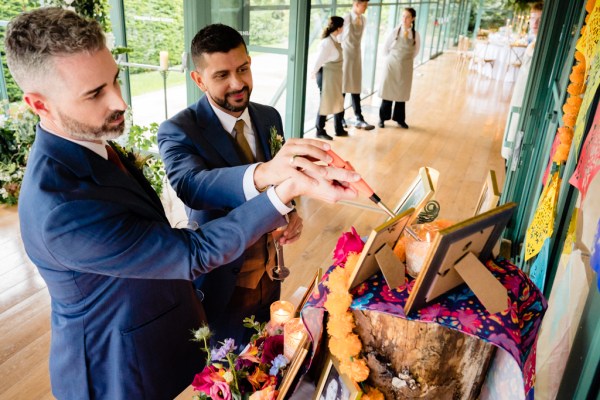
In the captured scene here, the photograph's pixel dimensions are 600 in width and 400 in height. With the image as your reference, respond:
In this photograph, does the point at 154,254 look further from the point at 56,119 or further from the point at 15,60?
the point at 15,60

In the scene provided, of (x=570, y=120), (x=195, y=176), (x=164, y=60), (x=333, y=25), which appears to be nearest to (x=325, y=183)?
(x=195, y=176)

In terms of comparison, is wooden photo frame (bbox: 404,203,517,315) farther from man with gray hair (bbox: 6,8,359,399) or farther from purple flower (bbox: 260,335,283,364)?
purple flower (bbox: 260,335,283,364)

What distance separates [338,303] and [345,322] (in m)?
0.04

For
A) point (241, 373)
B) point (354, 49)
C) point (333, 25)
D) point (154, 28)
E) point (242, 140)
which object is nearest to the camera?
point (241, 373)

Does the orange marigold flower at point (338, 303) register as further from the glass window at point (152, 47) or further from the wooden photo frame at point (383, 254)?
the glass window at point (152, 47)

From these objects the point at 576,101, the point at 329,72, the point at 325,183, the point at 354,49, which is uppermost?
the point at 576,101

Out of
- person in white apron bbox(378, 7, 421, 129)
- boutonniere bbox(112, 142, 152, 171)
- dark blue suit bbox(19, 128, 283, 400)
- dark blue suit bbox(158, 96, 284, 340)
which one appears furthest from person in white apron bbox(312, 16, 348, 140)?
dark blue suit bbox(19, 128, 283, 400)

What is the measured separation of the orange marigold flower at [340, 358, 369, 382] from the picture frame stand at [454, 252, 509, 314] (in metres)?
0.27

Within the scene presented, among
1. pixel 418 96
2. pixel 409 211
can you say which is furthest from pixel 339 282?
pixel 418 96

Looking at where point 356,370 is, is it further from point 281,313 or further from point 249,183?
point 249,183

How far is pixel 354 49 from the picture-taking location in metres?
6.62

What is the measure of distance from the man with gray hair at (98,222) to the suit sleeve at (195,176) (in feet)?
0.11

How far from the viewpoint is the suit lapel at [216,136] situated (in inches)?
68.8

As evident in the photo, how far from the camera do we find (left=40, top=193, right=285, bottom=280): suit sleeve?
102 cm
